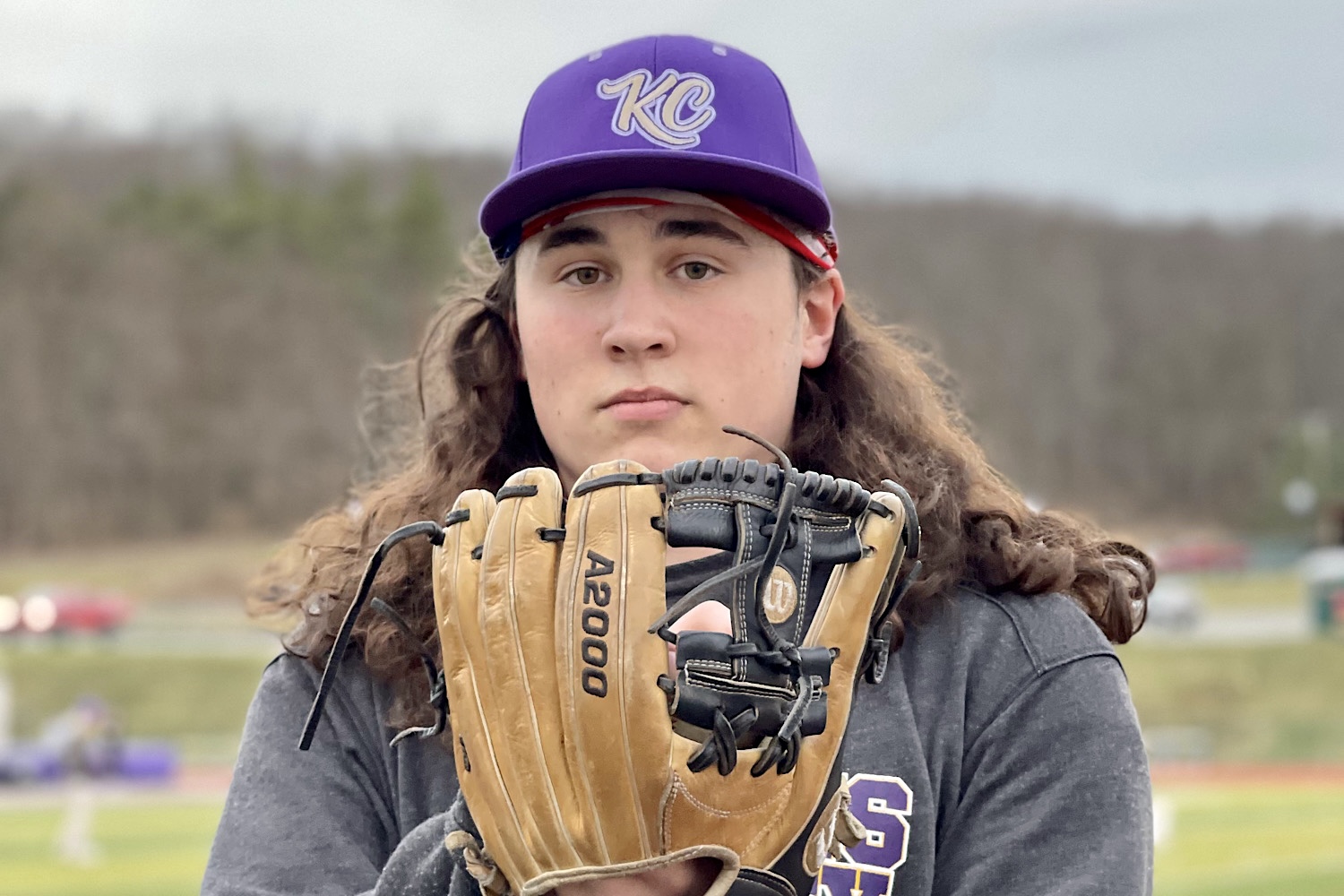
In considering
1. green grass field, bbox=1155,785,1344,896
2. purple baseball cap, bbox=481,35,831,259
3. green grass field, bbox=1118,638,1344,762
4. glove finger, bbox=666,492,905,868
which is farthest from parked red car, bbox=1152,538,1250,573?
glove finger, bbox=666,492,905,868

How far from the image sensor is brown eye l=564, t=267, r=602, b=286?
208cm

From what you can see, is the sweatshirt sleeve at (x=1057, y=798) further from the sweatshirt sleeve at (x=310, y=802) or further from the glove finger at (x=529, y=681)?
the sweatshirt sleeve at (x=310, y=802)

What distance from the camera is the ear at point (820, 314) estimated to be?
7.38ft

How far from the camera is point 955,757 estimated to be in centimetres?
199

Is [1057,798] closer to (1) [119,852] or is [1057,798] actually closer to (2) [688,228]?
(2) [688,228]

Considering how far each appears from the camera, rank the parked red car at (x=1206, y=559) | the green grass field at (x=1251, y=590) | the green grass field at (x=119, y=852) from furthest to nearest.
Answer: the parked red car at (x=1206, y=559) < the green grass field at (x=1251, y=590) < the green grass field at (x=119, y=852)

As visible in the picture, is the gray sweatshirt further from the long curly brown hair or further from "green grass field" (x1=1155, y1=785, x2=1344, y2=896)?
"green grass field" (x1=1155, y1=785, x2=1344, y2=896)

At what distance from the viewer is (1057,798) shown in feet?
6.07

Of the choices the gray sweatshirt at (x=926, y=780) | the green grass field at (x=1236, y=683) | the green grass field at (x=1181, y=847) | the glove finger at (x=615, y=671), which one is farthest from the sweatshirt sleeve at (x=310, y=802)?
the green grass field at (x=1236, y=683)

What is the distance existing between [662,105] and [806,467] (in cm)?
58

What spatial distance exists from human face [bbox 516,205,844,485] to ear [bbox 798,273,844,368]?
0.13 meters

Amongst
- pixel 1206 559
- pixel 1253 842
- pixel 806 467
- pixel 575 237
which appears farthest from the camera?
pixel 1206 559

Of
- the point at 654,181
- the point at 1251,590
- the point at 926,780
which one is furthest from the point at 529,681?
the point at 1251,590

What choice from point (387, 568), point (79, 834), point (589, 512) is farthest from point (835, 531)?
point (79, 834)
